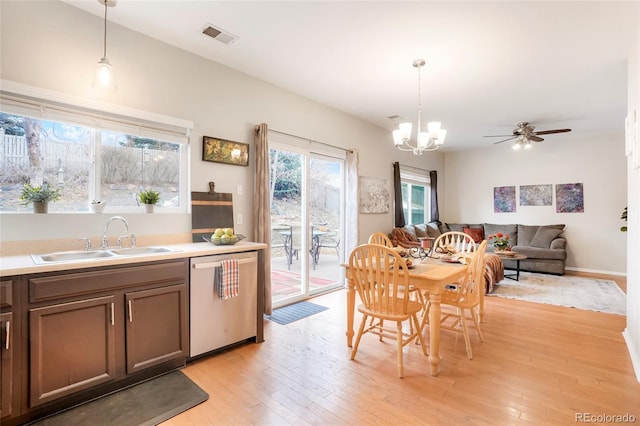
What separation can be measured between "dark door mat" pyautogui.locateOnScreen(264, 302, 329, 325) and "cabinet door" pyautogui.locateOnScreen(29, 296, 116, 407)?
1.73 metres

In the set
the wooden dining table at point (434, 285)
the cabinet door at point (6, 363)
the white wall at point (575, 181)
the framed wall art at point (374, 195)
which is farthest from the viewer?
the white wall at point (575, 181)

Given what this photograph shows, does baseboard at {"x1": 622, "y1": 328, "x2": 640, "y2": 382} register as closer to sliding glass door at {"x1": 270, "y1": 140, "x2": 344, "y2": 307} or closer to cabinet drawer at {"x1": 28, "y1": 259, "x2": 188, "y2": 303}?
sliding glass door at {"x1": 270, "y1": 140, "x2": 344, "y2": 307}

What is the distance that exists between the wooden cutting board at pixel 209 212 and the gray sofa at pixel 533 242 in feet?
12.6

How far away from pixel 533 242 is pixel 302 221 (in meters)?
5.11

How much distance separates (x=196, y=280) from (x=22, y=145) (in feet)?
5.19

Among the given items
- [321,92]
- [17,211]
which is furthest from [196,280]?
[321,92]

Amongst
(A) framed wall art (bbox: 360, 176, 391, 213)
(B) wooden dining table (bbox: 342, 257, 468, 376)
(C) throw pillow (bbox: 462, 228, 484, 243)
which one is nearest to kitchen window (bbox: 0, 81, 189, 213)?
(B) wooden dining table (bbox: 342, 257, 468, 376)

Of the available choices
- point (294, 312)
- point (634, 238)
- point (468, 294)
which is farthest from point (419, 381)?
point (634, 238)

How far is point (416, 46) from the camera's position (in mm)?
2859

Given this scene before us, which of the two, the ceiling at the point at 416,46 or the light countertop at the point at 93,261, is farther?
the ceiling at the point at 416,46

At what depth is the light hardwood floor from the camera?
6.19 feet

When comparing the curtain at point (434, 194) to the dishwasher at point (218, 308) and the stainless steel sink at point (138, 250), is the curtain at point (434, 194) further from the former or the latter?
the stainless steel sink at point (138, 250)

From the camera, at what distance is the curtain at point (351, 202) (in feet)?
16.0

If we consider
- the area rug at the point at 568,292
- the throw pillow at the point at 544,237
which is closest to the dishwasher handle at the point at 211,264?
→ the area rug at the point at 568,292
